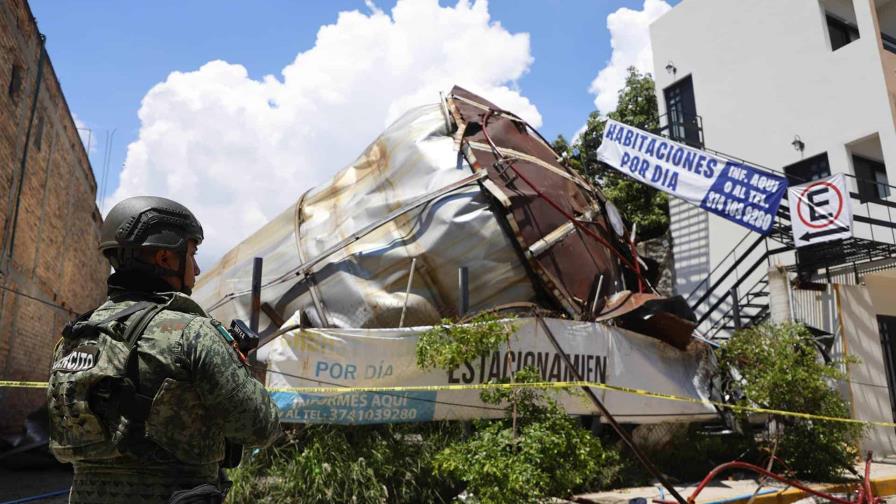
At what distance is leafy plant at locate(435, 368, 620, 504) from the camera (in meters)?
4.73

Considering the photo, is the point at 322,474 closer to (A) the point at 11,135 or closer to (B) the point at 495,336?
(B) the point at 495,336

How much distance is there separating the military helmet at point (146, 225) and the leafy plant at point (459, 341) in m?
3.42

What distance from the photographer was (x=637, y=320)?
709cm

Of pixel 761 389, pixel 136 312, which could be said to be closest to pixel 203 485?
pixel 136 312

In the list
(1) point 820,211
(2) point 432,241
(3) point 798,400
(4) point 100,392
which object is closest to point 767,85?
(1) point 820,211

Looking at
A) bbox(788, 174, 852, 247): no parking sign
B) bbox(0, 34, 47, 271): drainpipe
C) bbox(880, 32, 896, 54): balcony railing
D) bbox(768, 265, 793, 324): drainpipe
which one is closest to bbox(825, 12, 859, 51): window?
bbox(880, 32, 896, 54): balcony railing

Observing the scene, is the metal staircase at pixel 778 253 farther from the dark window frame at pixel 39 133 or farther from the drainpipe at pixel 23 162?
the dark window frame at pixel 39 133

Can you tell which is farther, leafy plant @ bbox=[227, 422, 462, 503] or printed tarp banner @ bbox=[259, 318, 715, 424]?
printed tarp banner @ bbox=[259, 318, 715, 424]

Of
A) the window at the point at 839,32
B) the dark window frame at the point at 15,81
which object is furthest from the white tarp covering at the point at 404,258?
the window at the point at 839,32

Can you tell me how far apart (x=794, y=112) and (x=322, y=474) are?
41.0ft

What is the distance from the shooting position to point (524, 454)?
489 centimetres

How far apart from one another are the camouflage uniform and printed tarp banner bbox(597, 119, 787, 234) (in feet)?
32.9

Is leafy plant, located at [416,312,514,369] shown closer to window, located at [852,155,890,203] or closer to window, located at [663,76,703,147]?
window, located at [852,155,890,203]

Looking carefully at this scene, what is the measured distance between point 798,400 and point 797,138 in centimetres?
778
